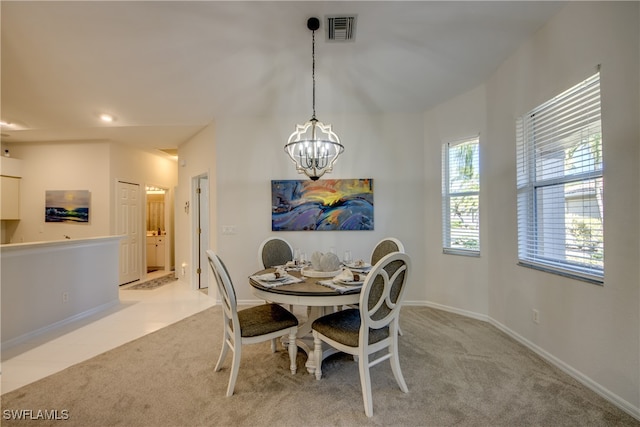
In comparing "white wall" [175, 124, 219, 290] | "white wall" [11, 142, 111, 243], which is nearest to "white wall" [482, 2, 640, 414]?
"white wall" [175, 124, 219, 290]

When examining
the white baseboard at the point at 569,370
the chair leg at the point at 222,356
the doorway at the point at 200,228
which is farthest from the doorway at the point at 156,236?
the white baseboard at the point at 569,370

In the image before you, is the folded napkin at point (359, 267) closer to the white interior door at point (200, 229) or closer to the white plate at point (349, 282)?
the white plate at point (349, 282)

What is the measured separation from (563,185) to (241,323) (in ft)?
9.23

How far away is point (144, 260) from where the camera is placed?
18.7 feet

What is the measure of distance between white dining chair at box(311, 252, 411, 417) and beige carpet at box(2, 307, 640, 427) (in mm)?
175

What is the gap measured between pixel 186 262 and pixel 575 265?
213 inches

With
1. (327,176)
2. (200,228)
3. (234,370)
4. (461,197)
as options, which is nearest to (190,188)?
(200,228)

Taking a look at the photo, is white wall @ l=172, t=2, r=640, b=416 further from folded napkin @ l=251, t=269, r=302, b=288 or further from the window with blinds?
folded napkin @ l=251, t=269, r=302, b=288

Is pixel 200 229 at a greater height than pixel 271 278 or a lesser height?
greater

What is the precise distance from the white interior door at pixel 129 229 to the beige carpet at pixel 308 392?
3.16m

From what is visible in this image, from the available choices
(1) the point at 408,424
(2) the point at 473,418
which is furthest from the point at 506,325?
(1) the point at 408,424

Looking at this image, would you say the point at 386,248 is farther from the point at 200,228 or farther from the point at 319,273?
the point at 200,228

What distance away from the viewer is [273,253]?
3.18 metres

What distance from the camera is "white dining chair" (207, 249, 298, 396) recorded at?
1.91 meters
